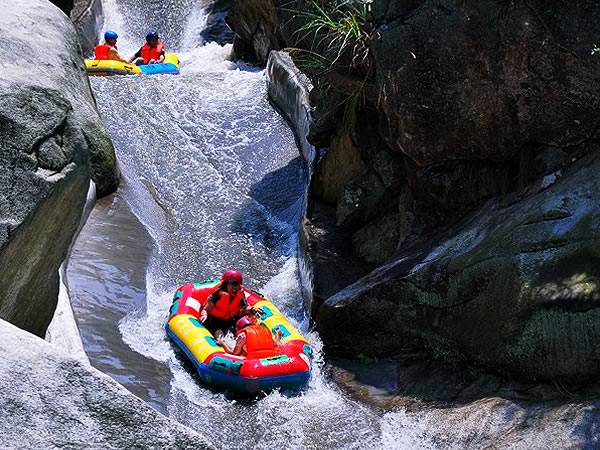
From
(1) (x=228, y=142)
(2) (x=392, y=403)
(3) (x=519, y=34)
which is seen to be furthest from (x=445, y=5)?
(1) (x=228, y=142)

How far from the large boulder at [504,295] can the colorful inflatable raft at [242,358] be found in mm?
391

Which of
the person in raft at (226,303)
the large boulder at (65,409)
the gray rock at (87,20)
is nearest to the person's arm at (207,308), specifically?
the person in raft at (226,303)

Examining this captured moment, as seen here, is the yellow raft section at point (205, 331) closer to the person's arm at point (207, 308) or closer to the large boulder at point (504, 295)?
the person's arm at point (207, 308)

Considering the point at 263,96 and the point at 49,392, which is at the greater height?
the point at 49,392

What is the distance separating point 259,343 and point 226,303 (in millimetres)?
724

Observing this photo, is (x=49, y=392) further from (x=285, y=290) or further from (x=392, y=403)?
(x=285, y=290)

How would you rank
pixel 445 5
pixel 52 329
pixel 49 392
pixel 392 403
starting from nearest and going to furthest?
1. pixel 49 392
2. pixel 52 329
3. pixel 392 403
4. pixel 445 5

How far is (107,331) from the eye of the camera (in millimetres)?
6898

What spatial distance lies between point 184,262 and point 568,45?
14.5 ft

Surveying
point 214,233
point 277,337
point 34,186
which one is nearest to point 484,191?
point 277,337

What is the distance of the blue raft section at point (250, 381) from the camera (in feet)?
22.5

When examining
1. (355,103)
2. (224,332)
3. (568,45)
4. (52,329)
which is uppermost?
(568,45)

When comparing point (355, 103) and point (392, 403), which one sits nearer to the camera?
point (392, 403)

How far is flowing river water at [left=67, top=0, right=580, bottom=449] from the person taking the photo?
627 cm
